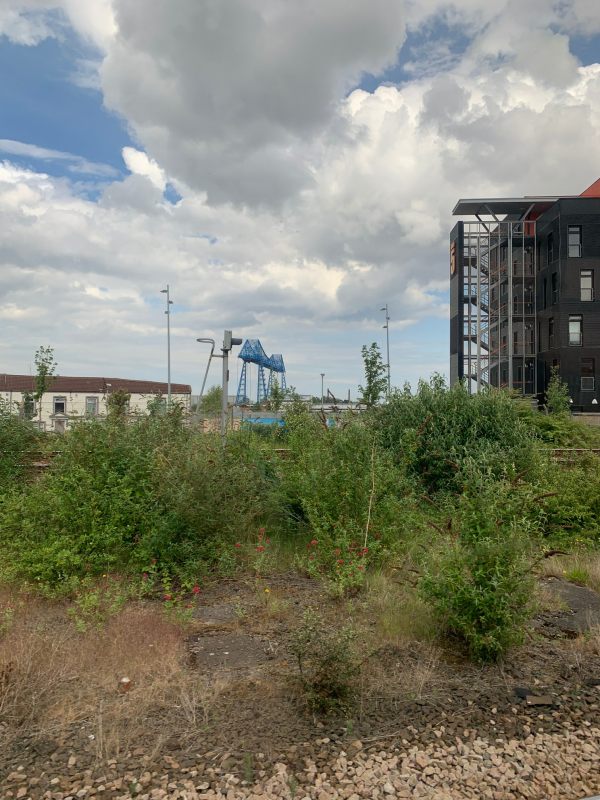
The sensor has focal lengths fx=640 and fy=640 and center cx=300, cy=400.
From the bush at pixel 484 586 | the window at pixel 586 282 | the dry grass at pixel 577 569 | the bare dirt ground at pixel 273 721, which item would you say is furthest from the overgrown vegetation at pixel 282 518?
the window at pixel 586 282

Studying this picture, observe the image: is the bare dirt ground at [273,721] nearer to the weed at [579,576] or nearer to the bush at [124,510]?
the bush at [124,510]

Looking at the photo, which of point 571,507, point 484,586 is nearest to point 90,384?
point 571,507

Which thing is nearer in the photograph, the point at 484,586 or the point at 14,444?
the point at 484,586

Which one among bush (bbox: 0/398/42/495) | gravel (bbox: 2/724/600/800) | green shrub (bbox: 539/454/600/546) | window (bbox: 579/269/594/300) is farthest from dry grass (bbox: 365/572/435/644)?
window (bbox: 579/269/594/300)

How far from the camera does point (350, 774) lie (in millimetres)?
3193

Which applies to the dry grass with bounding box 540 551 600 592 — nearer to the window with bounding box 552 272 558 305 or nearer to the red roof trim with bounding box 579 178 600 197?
the window with bounding box 552 272 558 305

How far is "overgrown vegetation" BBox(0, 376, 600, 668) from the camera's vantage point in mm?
4660

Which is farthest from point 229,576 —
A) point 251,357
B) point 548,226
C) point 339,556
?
point 251,357

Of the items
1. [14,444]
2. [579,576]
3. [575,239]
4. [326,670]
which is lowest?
[579,576]

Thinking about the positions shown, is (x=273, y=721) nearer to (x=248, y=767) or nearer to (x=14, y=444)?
(x=248, y=767)

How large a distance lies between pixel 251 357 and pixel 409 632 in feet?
171

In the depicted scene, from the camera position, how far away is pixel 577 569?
7.24 m

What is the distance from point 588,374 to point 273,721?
125ft

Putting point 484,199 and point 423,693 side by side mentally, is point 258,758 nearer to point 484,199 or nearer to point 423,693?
point 423,693
